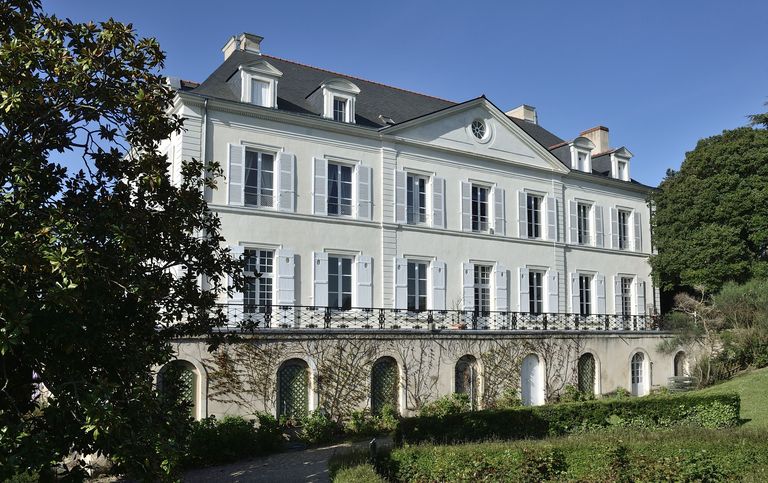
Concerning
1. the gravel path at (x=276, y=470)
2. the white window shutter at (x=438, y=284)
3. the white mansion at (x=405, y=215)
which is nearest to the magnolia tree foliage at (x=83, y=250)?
the gravel path at (x=276, y=470)

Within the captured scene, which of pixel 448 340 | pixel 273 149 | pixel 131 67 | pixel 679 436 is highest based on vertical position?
pixel 273 149

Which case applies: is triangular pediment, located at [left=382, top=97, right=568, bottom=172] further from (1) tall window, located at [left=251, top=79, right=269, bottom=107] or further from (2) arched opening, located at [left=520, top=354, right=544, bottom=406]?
(2) arched opening, located at [left=520, top=354, right=544, bottom=406]

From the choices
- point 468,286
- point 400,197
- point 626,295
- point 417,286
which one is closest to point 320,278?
point 417,286

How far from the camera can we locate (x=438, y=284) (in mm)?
21562

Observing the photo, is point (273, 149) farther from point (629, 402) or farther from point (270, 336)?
point (629, 402)

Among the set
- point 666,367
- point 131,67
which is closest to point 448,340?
point 666,367

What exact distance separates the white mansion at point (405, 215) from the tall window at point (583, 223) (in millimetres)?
80

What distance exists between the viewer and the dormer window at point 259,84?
18.9m

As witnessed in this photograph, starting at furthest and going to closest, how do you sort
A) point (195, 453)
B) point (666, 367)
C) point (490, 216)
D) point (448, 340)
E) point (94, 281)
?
point (666, 367), point (490, 216), point (448, 340), point (195, 453), point (94, 281)

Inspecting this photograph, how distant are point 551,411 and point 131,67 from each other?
11.1 metres

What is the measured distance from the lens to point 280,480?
1215cm

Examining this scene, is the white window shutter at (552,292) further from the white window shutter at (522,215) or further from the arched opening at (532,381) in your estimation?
the arched opening at (532,381)

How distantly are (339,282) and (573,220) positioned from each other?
10.5 meters

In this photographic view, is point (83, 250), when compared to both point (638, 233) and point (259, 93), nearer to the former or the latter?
point (259, 93)
